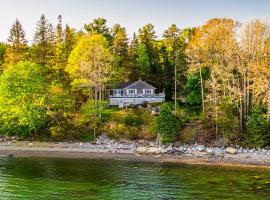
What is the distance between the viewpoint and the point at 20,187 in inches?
1151

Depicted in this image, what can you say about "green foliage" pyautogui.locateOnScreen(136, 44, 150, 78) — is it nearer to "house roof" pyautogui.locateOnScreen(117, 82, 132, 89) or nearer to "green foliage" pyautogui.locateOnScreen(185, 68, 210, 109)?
"house roof" pyautogui.locateOnScreen(117, 82, 132, 89)

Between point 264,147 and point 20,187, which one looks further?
point 264,147

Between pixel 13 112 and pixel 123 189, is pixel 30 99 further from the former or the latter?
pixel 123 189

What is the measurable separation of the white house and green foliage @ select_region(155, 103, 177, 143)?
1773cm

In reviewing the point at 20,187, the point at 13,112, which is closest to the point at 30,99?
the point at 13,112

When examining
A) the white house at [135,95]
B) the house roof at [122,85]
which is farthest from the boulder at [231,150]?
the house roof at [122,85]

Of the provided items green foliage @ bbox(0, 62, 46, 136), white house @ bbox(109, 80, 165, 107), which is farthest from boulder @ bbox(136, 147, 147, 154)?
white house @ bbox(109, 80, 165, 107)

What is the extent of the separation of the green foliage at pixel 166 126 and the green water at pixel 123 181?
9276 millimetres

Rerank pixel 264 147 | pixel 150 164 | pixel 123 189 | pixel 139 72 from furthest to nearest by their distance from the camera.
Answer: pixel 139 72 → pixel 264 147 → pixel 150 164 → pixel 123 189

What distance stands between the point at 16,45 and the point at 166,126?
32156 mm

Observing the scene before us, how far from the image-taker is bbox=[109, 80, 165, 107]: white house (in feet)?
217

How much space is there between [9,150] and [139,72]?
31.3 metres

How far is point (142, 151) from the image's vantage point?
44.9 m

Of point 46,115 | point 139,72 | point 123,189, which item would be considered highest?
point 139,72
